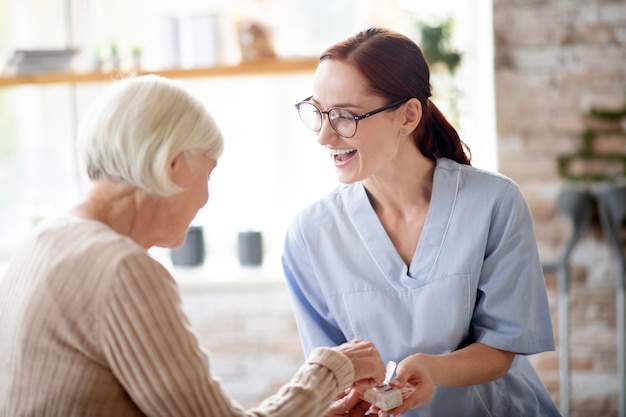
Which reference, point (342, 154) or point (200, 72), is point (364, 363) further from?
point (200, 72)

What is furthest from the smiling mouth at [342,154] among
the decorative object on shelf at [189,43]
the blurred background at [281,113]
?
the decorative object on shelf at [189,43]

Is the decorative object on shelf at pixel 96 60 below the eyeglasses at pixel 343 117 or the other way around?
the other way around

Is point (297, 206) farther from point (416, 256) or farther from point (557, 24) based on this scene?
point (416, 256)

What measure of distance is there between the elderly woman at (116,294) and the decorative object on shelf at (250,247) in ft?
7.25

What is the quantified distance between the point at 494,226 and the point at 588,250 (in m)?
1.62

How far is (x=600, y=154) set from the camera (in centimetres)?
318

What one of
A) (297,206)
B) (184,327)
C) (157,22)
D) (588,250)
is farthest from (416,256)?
(157,22)

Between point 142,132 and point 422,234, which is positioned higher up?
point 142,132

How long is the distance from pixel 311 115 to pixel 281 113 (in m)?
2.04

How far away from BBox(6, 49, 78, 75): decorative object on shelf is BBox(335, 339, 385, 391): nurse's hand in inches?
101

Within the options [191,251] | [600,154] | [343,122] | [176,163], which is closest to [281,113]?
[191,251]

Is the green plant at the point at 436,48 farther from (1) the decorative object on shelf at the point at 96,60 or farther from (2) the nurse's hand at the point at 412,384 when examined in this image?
(2) the nurse's hand at the point at 412,384

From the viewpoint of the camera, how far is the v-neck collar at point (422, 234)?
5.85 ft

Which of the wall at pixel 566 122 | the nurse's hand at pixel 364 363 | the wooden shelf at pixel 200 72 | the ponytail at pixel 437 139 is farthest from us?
the wooden shelf at pixel 200 72
